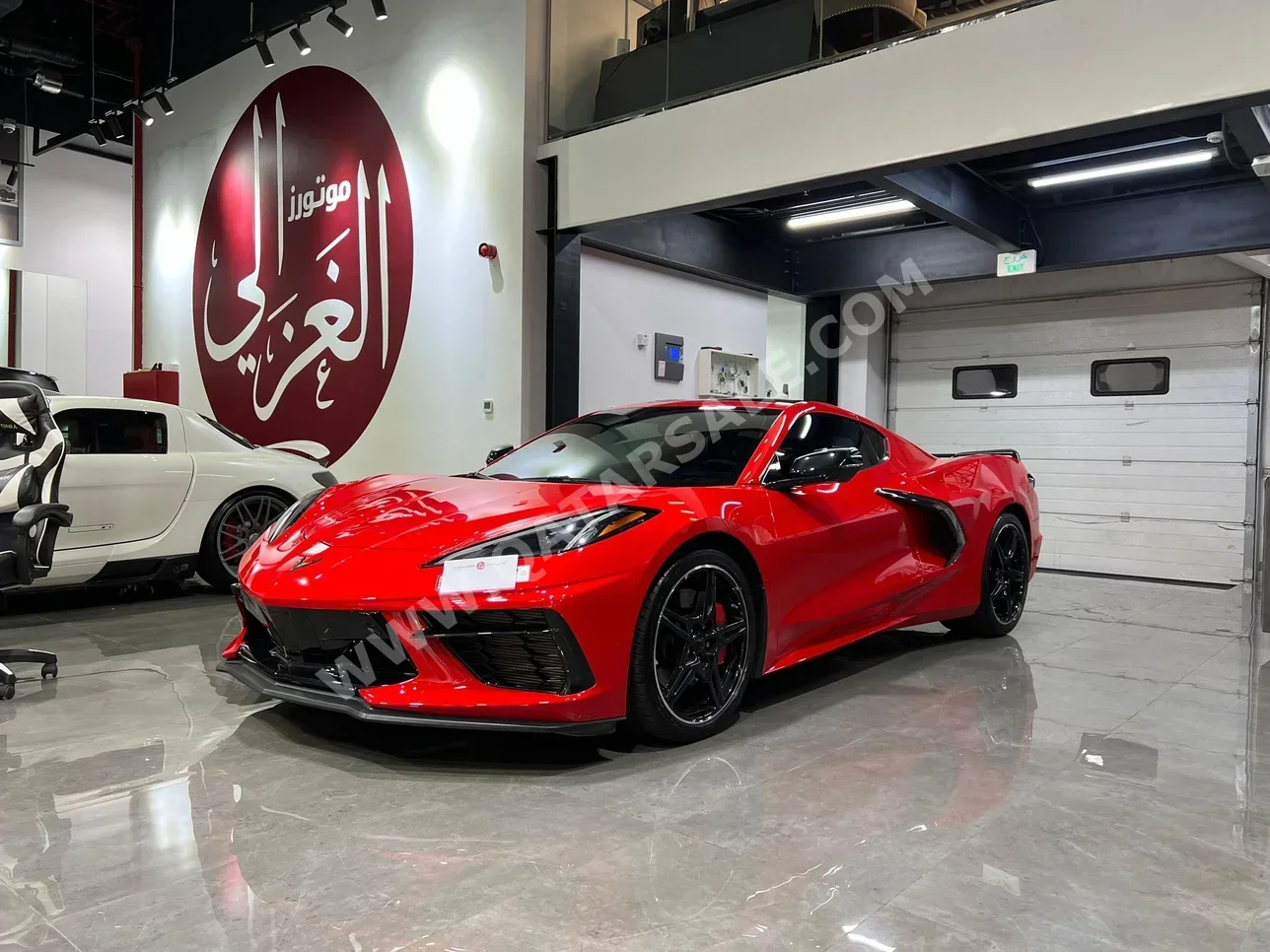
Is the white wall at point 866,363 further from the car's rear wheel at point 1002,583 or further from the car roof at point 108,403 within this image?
the car roof at point 108,403

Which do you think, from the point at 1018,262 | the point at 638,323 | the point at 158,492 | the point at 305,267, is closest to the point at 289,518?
the point at 158,492

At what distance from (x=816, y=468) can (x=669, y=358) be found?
5.11 m

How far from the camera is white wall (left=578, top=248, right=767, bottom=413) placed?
7355 mm

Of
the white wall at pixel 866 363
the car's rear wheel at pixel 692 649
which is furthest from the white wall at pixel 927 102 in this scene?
the white wall at pixel 866 363

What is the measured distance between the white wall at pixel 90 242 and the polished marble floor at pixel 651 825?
11.4m

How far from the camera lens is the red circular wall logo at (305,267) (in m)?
7.94

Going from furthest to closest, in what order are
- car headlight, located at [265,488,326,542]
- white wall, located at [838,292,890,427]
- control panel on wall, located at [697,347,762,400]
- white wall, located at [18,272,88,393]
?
white wall, located at [18,272,88,393], white wall, located at [838,292,890,427], control panel on wall, located at [697,347,762,400], car headlight, located at [265,488,326,542]

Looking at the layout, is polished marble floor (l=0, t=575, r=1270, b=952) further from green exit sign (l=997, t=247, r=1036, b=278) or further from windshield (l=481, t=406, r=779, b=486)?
green exit sign (l=997, t=247, r=1036, b=278)

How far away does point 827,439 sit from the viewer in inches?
147

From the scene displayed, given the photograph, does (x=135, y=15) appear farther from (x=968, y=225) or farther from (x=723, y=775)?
(x=723, y=775)

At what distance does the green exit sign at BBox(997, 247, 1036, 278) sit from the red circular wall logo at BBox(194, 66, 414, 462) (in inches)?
197

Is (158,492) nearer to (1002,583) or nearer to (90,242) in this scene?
(1002,583)

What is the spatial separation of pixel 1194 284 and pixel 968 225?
2.49m

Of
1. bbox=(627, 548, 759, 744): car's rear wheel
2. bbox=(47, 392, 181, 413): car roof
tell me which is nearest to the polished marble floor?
bbox=(627, 548, 759, 744): car's rear wheel
